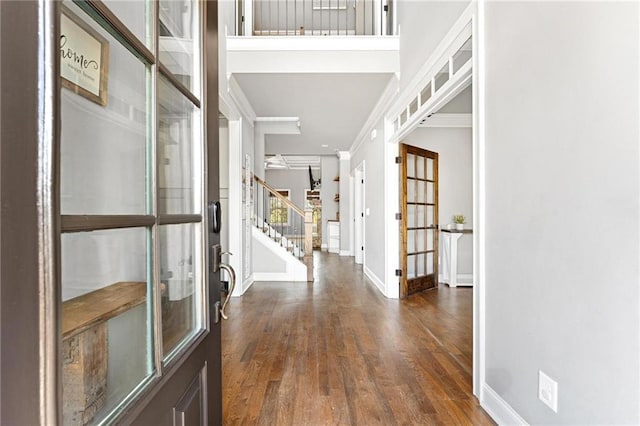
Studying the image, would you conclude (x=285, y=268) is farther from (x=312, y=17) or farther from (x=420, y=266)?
(x=312, y=17)

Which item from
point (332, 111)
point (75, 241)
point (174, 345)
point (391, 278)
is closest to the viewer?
point (75, 241)

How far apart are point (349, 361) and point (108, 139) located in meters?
2.28

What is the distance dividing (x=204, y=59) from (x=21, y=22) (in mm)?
699

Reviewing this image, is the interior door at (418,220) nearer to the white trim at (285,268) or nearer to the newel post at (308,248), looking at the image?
the newel post at (308,248)

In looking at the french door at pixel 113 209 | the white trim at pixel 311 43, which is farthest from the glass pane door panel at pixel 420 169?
the french door at pixel 113 209

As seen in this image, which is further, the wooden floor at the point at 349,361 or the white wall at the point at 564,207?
the wooden floor at the point at 349,361

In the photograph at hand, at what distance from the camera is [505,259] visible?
5.71 ft

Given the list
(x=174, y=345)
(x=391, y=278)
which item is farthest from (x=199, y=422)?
(x=391, y=278)

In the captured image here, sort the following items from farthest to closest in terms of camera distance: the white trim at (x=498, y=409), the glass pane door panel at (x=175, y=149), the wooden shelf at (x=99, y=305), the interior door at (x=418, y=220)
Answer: the interior door at (x=418, y=220), the white trim at (x=498, y=409), the glass pane door panel at (x=175, y=149), the wooden shelf at (x=99, y=305)

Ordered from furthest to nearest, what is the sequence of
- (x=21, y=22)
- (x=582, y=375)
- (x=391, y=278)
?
(x=391, y=278) → (x=582, y=375) → (x=21, y=22)

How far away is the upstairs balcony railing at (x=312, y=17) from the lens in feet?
13.7

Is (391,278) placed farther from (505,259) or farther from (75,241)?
(75,241)

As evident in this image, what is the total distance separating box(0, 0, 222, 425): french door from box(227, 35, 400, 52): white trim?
2919mm

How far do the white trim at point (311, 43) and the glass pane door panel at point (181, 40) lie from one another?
3008 mm
